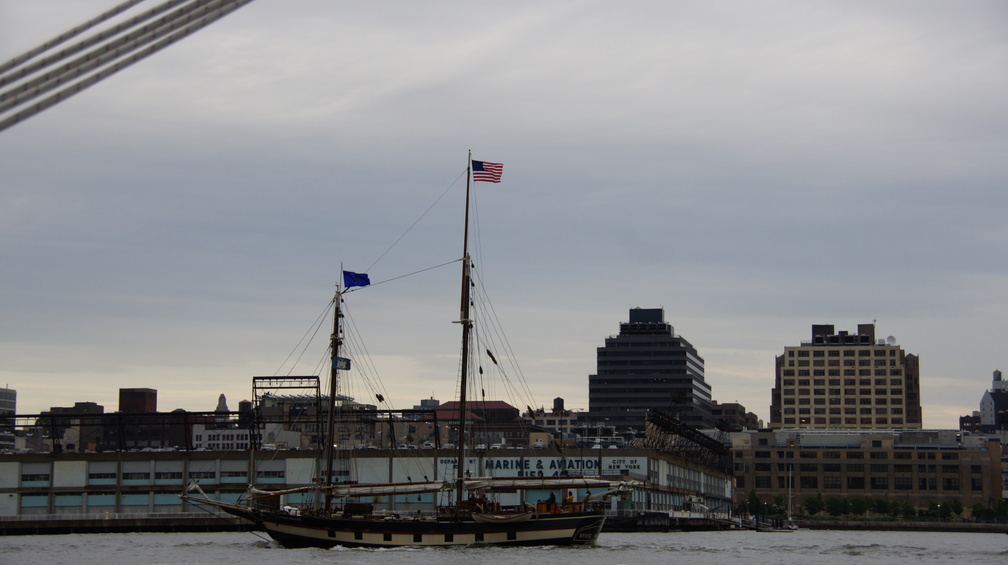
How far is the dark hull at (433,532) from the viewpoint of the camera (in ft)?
300

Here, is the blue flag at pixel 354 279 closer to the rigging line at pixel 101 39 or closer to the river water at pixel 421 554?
the river water at pixel 421 554

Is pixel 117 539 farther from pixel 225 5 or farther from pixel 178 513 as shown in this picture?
pixel 225 5

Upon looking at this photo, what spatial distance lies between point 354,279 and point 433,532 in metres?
25.6

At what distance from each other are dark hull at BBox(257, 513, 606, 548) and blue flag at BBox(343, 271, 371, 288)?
72.8 feet

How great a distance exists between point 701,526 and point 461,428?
67.6 metres

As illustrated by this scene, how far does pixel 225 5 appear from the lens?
22562mm

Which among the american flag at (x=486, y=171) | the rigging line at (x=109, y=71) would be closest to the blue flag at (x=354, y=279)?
the american flag at (x=486, y=171)

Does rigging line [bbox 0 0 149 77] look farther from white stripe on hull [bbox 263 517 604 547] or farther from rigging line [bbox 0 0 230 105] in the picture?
white stripe on hull [bbox 263 517 604 547]

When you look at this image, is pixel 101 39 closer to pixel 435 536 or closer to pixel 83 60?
pixel 83 60

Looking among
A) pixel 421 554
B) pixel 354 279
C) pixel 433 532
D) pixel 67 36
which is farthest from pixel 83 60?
pixel 354 279

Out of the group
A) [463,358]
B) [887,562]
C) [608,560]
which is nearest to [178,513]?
[463,358]

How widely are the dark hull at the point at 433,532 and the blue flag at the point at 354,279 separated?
2219 cm

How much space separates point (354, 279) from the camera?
106625 mm

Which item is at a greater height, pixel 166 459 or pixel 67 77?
pixel 67 77
